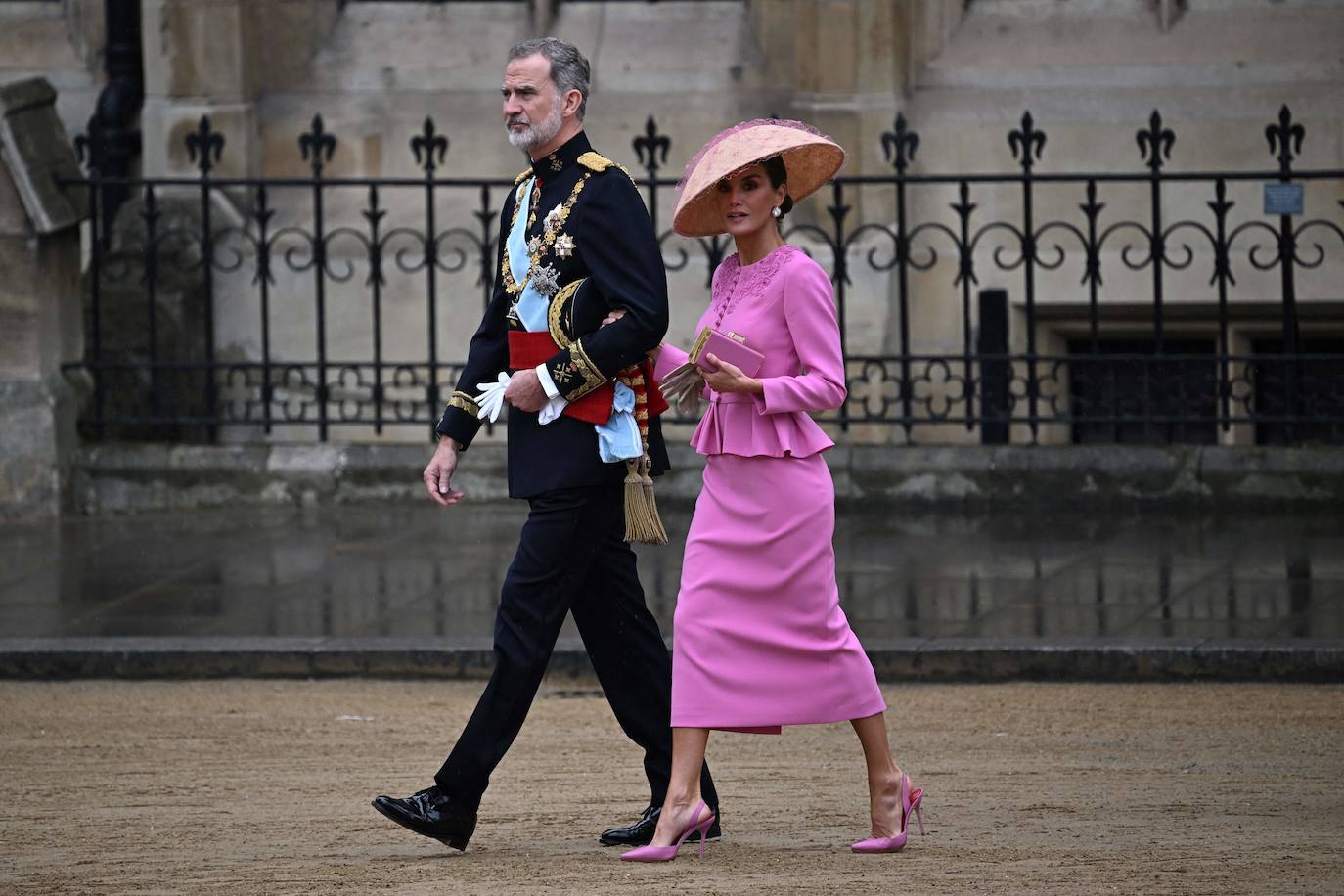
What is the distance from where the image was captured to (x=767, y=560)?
18.3ft

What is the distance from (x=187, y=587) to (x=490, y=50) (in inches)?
206

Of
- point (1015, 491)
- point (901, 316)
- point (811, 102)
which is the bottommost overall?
point (1015, 491)

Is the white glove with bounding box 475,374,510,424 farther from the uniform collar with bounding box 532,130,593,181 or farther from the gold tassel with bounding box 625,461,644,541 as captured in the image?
the uniform collar with bounding box 532,130,593,181

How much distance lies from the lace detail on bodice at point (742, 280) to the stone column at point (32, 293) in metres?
6.20

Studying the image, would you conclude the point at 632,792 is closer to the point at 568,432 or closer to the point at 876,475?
the point at 568,432

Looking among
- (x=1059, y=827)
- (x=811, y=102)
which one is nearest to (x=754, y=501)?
(x=1059, y=827)

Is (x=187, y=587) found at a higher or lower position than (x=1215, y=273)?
lower

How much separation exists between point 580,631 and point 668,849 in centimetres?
60

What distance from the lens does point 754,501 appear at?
5.59 metres

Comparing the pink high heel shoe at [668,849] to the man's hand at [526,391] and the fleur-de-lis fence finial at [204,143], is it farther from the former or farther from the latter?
the fleur-de-lis fence finial at [204,143]

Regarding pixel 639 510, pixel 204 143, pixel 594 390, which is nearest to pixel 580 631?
pixel 639 510

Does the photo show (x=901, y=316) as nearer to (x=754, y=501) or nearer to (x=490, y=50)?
(x=490, y=50)

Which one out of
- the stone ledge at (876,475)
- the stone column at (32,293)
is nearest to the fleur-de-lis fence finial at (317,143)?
the stone column at (32,293)

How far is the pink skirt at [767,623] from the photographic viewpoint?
5.54m
